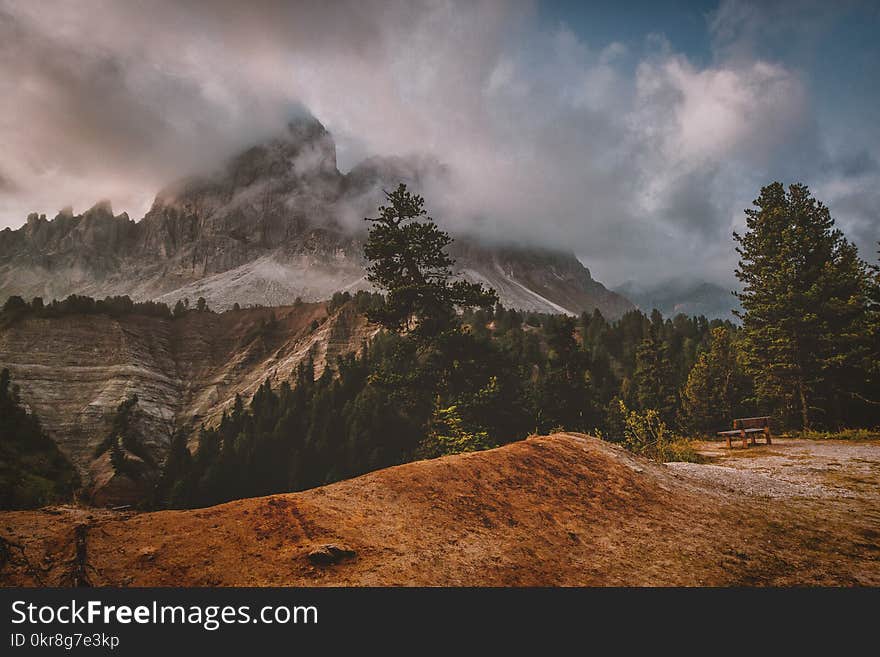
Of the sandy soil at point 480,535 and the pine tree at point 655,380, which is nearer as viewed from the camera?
the sandy soil at point 480,535

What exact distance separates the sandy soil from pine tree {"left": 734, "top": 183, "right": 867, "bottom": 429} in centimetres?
1762

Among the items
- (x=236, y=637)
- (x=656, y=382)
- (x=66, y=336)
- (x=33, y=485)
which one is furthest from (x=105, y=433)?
(x=236, y=637)

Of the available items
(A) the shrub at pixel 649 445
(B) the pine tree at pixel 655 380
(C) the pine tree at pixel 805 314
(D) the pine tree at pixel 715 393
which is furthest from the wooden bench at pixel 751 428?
(B) the pine tree at pixel 655 380

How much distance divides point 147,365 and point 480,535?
135 metres

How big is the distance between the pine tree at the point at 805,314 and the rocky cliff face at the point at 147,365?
302 ft

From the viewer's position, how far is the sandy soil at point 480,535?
367cm

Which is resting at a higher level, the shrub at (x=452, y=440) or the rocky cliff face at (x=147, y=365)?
the rocky cliff face at (x=147, y=365)

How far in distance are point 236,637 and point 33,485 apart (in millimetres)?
63692

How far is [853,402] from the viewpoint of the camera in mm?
21281

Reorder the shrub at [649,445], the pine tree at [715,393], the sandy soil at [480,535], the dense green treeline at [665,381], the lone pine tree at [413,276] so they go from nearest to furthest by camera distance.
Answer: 1. the sandy soil at [480,535]
2. the shrub at [649,445]
3. the dense green treeline at [665,381]
4. the lone pine tree at [413,276]
5. the pine tree at [715,393]

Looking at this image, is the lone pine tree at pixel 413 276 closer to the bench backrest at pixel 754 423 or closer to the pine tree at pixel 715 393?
the bench backrest at pixel 754 423

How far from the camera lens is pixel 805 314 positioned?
21.5 meters

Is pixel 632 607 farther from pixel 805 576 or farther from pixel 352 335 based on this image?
pixel 352 335

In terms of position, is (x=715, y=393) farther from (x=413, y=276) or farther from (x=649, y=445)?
(x=413, y=276)
